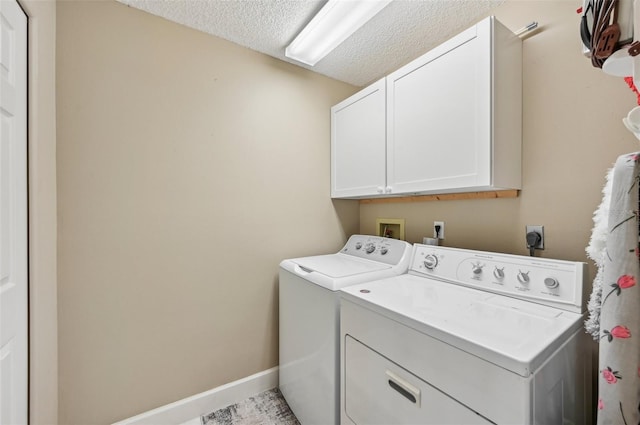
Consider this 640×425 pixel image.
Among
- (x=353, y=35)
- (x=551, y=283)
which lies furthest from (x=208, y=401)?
(x=353, y=35)

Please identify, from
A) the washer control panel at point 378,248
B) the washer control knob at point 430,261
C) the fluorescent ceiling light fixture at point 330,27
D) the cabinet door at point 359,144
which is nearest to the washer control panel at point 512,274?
the washer control knob at point 430,261

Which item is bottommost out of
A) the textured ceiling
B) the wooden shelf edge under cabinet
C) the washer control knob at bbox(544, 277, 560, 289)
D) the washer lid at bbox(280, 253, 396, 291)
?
the washer lid at bbox(280, 253, 396, 291)

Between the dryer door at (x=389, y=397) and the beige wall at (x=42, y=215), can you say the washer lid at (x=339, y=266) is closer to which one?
the dryer door at (x=389, y=397)

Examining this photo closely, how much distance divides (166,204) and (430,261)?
5.22ft

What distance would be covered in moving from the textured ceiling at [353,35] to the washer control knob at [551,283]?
1.47 m

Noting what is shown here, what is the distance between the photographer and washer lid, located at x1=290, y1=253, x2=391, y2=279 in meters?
1.48

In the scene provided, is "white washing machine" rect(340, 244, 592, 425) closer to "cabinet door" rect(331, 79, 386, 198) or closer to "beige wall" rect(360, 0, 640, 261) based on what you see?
"beige wall" rect(360, 0, 640, 261)

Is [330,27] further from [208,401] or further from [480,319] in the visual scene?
[208,401]

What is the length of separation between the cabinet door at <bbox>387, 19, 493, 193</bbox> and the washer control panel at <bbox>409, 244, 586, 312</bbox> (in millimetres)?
372

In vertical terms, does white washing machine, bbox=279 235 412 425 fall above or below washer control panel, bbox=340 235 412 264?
below

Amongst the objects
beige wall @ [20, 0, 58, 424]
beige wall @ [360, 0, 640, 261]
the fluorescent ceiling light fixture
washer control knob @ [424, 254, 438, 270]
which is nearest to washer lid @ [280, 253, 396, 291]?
washer control knob @ [424, 254, 438, 270]
